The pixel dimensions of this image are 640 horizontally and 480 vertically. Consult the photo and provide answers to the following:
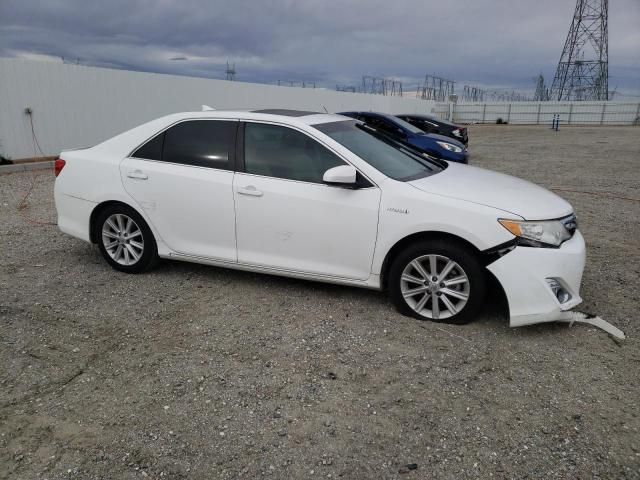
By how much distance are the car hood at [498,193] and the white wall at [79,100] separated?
11.8m

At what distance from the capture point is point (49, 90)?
13070 millimetres

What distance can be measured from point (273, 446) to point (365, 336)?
51.9 inches

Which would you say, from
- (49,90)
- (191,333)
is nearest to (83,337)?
(191,333)

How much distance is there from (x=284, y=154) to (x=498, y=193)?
1.77 meters

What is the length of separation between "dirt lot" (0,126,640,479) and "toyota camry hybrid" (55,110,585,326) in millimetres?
317

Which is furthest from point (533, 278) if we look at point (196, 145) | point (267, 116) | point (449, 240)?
point (196, 145)

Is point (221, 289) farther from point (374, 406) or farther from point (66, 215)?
point (374, 406)

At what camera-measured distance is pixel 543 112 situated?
45.2 meters

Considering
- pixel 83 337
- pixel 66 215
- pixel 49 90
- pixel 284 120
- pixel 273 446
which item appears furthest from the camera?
pixel 49 90

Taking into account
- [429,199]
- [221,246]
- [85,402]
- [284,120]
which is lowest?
[85,402]

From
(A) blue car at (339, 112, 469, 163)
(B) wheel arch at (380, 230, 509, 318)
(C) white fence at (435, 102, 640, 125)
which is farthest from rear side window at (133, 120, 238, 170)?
(C) white fence at (435, 102, 640, 125)

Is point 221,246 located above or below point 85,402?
above

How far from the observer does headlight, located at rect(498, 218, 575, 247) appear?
3.56m

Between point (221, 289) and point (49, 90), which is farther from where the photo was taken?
point (49, 90)
